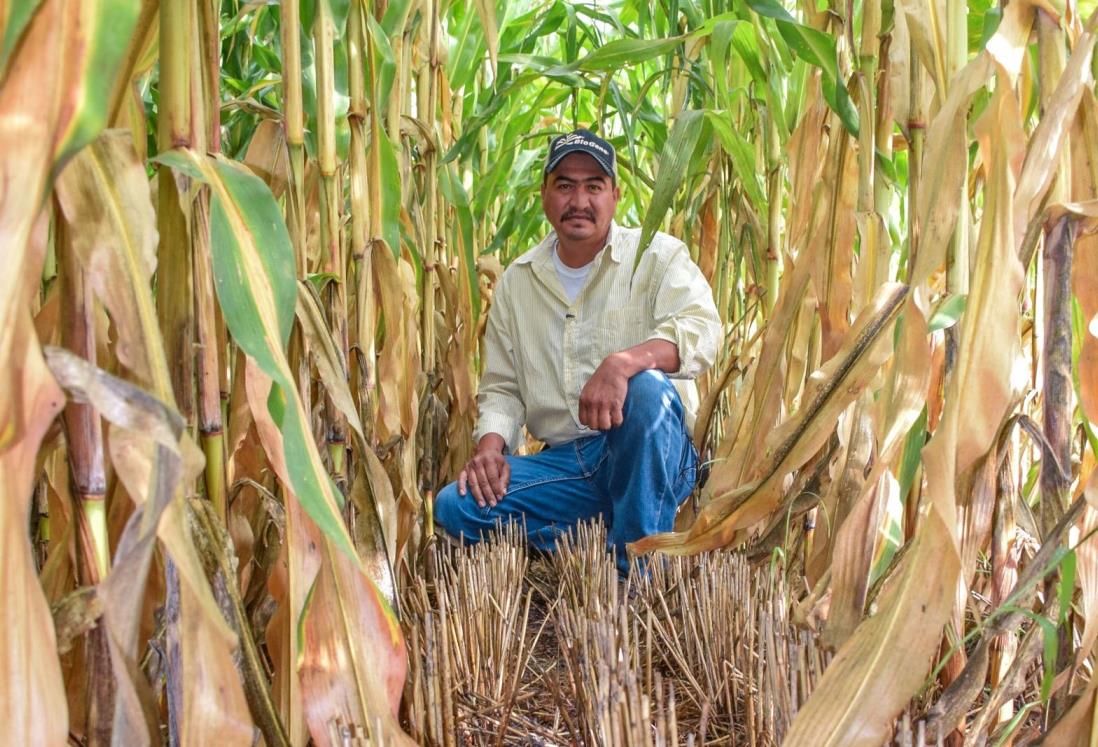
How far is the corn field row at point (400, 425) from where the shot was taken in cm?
35

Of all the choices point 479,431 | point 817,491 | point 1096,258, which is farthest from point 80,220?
point 479,431

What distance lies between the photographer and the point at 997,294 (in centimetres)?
48

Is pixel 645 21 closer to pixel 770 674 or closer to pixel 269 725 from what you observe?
pixel 770 674

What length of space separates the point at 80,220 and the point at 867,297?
1.88 ft

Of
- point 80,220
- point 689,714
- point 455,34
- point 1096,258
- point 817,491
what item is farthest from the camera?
point 455,34

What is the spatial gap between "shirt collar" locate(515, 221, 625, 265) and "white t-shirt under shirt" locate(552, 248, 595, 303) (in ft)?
0.07

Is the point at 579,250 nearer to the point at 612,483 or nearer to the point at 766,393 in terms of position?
the point at 612,483

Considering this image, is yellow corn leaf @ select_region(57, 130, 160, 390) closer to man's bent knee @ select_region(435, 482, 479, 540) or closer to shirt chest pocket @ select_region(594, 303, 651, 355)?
man's bent knee @ select_region(435, 482, 479, 540)

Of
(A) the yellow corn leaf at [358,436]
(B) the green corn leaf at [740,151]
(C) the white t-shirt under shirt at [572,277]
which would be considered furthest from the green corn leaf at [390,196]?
(C) the white t-shirt under shirt at [572,277]

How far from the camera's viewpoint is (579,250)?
4.93ft

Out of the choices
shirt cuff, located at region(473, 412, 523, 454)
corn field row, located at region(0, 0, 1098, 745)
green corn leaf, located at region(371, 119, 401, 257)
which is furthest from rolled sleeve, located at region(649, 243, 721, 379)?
green corn leaf, located at region(371, 119, 401, 257)

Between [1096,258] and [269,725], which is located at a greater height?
[1096,258]

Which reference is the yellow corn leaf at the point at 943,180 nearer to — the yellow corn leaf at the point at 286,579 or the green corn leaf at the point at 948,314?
the green corn leaf at the point at 948,314

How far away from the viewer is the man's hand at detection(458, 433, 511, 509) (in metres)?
1.31
